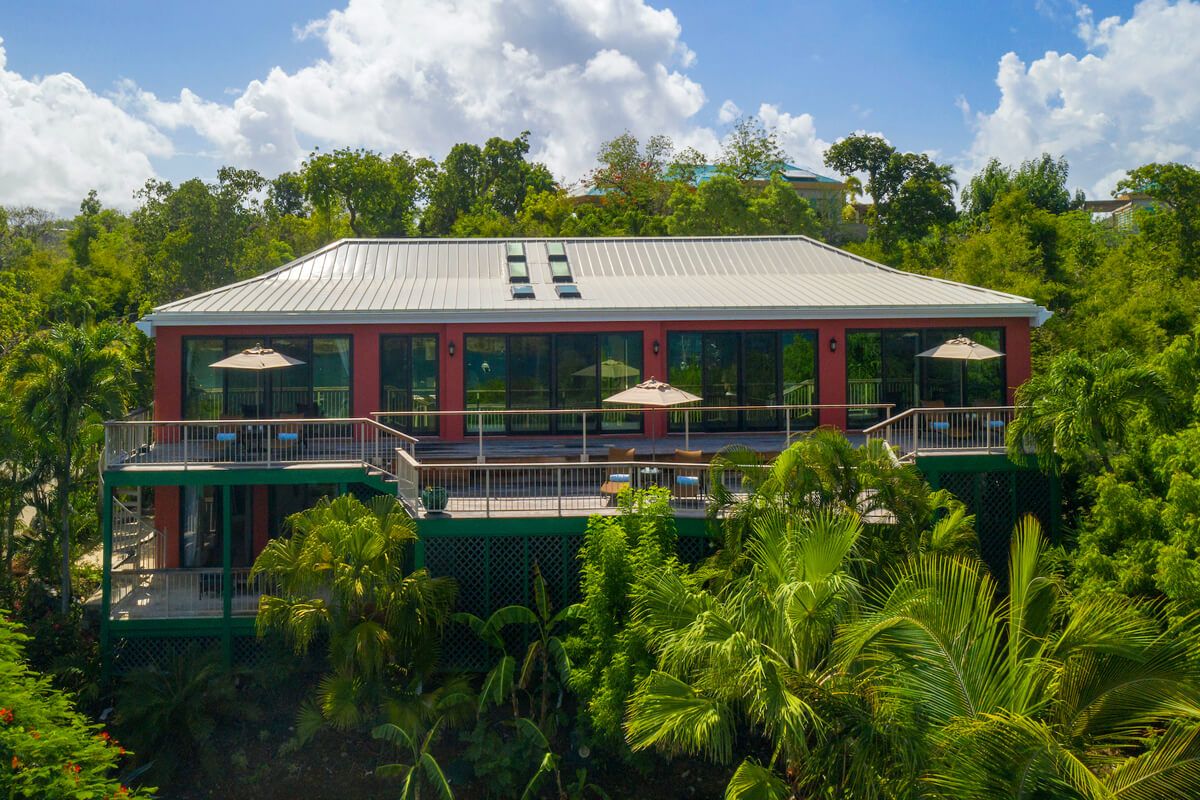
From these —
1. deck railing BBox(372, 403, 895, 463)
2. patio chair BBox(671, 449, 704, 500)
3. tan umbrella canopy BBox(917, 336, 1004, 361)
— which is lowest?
patio chair BBox(671, 449, 704, 500)

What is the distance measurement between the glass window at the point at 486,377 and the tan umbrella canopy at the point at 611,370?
66.4 inches

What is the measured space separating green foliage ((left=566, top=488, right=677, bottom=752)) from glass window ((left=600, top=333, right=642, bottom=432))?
6.41 meters

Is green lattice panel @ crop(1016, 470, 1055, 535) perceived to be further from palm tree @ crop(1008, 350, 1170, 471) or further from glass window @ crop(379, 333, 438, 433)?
glass window @ crop(379, 333, 438, 433)

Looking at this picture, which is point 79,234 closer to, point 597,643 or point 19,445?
point 19,445

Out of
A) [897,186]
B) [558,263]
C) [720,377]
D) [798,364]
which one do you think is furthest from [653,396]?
[897,186]

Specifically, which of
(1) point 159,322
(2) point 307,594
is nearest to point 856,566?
(2) point 307,594

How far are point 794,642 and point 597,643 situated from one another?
384 cm

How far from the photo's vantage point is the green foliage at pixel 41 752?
10023 mm

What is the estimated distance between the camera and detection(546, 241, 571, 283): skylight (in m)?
23.7

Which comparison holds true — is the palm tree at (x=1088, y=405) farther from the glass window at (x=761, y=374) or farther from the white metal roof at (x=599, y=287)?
the glass window at (x=761, y=374)

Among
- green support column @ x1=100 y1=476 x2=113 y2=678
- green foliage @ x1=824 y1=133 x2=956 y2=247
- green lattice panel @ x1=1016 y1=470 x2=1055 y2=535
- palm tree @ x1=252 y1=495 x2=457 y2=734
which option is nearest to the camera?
palm tree @ x1=252 y1=495 x2=457 y2=734

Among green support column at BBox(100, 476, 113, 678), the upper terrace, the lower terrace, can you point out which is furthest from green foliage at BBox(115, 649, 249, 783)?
the upper terrace

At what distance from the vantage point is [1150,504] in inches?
552

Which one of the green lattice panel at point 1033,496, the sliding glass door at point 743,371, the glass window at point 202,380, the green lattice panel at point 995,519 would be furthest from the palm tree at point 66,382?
the green lattice panel at point 1033,496
